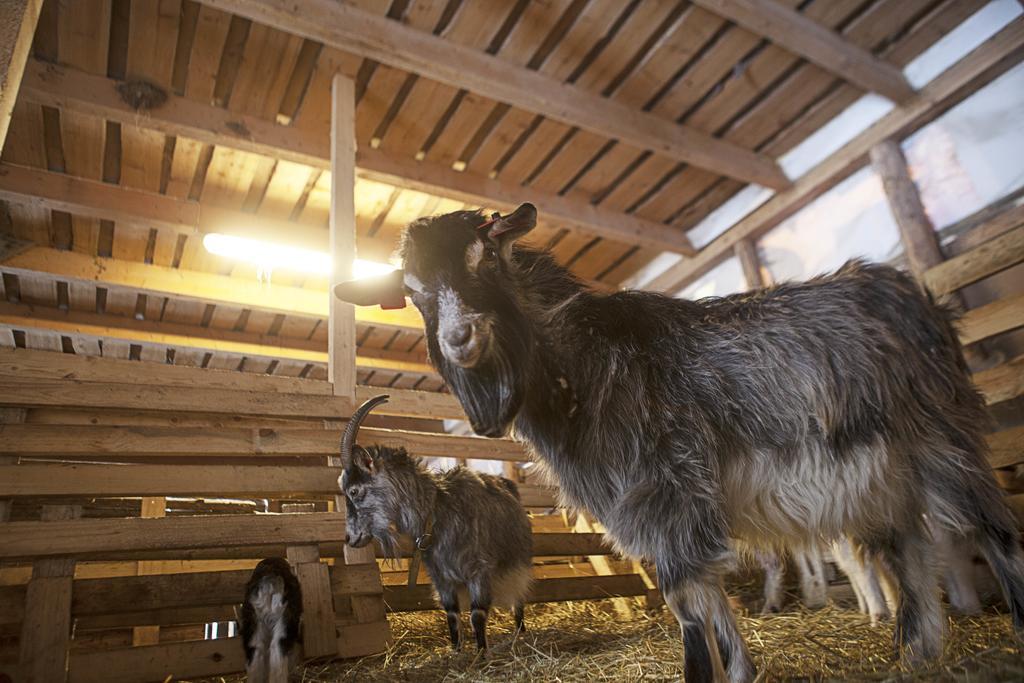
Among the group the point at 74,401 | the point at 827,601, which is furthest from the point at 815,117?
the point at 74,401

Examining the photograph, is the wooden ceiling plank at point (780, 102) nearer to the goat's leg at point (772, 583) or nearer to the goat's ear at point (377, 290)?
the goat's leg at point (772, 583)

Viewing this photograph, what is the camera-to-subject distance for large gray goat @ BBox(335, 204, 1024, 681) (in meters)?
2.53

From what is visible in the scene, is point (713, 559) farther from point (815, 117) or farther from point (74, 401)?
point (815, 117)

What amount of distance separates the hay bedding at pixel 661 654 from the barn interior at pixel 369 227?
3 centimetres

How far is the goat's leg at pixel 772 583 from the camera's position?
514 cm

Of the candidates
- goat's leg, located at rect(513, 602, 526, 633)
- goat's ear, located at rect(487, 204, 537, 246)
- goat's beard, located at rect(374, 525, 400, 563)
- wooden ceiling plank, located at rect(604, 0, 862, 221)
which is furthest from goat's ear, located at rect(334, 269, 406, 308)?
wooden ceiling plank, located at rect(604, 0, 862, 221)

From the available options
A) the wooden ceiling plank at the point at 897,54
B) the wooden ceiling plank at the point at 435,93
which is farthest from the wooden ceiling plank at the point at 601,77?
the wooden ceiling plank at the point at 897,54

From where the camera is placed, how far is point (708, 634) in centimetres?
235

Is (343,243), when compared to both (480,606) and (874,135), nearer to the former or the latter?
(480,606)

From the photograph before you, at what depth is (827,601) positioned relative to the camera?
5.14m

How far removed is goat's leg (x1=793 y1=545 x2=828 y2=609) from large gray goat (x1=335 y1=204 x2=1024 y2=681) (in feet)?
8.18

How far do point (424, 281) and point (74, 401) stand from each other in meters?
2.29

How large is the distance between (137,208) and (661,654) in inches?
237

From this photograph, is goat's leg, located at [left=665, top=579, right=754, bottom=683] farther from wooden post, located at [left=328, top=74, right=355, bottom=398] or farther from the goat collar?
wooden post, located at [left=328, top=74, right=355, bottom=398]
